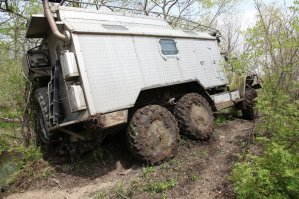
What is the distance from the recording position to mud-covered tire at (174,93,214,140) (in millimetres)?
6934

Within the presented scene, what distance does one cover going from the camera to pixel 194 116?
718 cm

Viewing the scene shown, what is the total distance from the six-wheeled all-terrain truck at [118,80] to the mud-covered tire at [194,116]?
2cm

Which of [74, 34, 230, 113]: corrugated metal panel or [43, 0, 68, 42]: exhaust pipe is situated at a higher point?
[43, 0, 68, 42]: exhaust pipe

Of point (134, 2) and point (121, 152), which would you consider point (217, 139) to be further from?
point (134, 2)

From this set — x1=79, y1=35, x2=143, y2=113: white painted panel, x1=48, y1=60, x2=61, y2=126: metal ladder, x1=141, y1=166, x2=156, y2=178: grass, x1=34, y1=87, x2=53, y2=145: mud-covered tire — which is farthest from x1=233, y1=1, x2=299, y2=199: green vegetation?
x1=34, y1=87, x2=53, y2=145: mud-covered tire

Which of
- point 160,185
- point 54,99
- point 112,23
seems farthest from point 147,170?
point 112,23

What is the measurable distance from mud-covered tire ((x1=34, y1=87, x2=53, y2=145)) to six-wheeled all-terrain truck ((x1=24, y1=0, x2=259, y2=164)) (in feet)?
0.07

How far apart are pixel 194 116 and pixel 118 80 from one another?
2.26 m

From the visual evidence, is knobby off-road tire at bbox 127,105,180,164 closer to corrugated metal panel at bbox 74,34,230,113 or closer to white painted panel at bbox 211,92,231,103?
corrugated metal panel at bbox 74,34,230,113

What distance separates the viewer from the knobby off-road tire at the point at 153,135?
19.1ft

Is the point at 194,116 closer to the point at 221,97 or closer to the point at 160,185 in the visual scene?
the point at 221,97

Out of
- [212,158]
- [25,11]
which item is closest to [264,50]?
[212,158]

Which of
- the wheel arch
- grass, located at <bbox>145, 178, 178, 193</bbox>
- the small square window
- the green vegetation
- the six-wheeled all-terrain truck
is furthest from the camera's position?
the small square window

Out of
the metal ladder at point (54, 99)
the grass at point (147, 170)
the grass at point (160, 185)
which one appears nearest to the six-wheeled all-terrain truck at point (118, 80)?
the metal ladder at point (54, 99)
